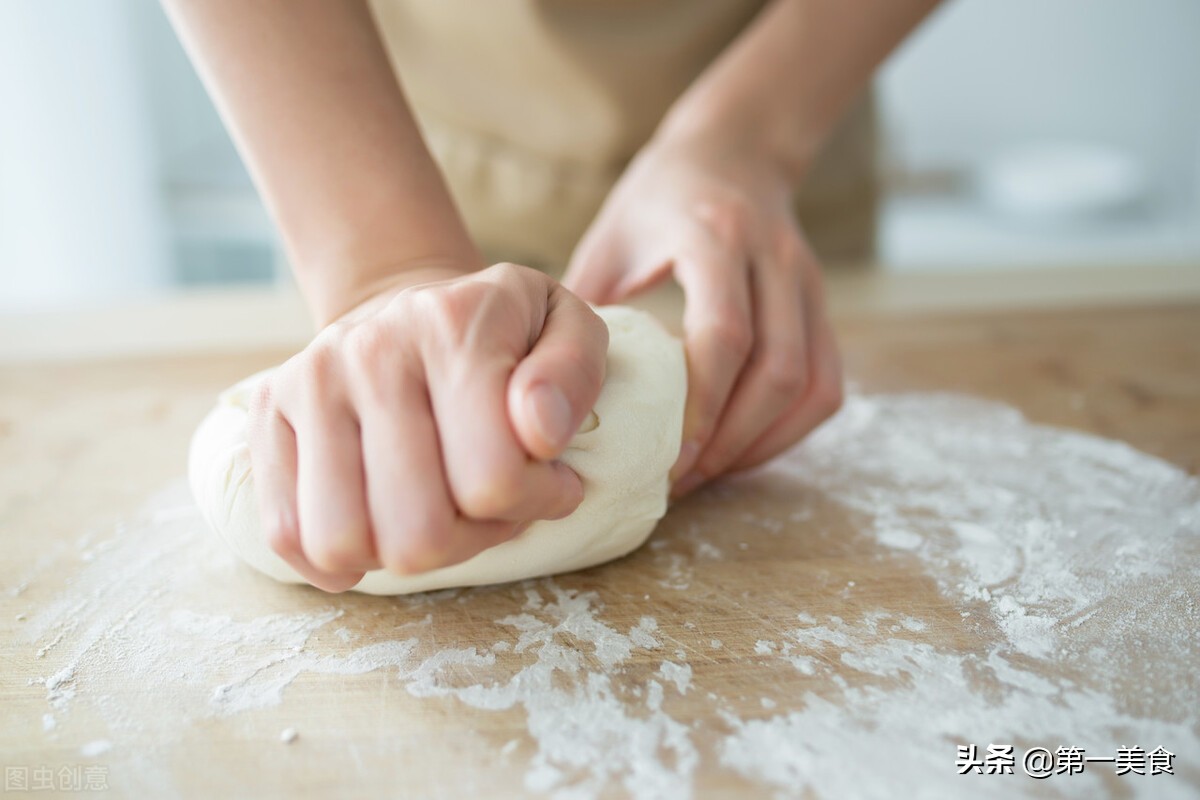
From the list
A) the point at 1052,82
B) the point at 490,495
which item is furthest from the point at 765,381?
the point at 1052,82

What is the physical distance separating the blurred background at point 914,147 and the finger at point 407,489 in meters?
2.12

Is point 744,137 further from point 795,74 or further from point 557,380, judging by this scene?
point 557,380

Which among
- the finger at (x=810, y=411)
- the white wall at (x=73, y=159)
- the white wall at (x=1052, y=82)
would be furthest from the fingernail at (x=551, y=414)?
the white wall at (x=1052, y=82)

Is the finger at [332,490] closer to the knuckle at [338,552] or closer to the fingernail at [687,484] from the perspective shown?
the knuckle at [338,552]

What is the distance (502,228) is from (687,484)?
68 centimetres

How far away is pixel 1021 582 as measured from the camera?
0.76 metres

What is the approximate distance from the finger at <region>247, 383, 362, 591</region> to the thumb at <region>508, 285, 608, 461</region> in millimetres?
156

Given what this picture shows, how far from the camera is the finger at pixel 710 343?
0.84 meters

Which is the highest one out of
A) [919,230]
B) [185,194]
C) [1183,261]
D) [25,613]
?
[185,194]

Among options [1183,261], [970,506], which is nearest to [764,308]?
[970,506]

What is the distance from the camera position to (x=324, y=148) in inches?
32.4

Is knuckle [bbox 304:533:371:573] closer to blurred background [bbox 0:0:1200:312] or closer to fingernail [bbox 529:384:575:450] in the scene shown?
fingernail [bbox 529:384:575:450]

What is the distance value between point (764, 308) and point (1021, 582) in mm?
325

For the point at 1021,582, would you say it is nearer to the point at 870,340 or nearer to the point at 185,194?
the point at 870,340
